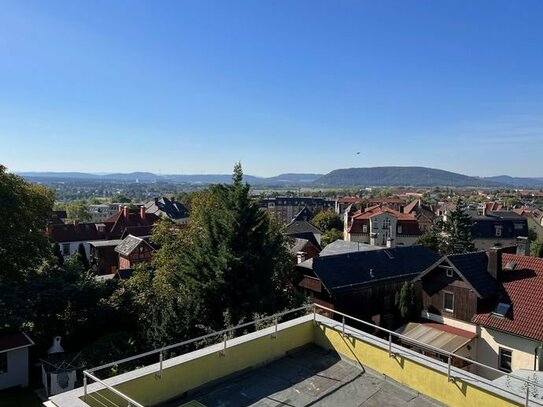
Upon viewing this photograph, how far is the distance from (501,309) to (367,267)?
9.61 metres

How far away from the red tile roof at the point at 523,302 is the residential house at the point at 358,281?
7.64 meters

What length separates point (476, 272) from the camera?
23.3 meters

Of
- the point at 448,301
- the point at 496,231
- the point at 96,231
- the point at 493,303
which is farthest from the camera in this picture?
the point at 496,231

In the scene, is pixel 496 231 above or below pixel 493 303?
below

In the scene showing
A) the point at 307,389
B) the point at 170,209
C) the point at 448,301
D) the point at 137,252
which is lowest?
the point at 137,252

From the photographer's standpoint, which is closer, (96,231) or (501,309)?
(501,309)

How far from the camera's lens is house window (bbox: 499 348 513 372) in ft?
66.4

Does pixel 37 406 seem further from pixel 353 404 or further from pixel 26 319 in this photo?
pixel 353 404

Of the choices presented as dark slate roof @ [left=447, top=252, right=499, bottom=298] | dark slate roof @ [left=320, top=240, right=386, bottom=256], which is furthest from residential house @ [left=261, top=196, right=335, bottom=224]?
dark slate roof @ [left=447, top=252, right=499, bottom=298]

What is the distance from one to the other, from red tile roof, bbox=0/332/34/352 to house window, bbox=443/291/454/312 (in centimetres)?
2161

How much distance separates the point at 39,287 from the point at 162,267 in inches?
241

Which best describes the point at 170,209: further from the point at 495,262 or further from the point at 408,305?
the point at 495,262

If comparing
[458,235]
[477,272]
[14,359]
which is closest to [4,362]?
[14,359]

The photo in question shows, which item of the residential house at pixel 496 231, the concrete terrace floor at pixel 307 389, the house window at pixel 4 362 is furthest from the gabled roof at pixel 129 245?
the residential house at pixel 496 231
